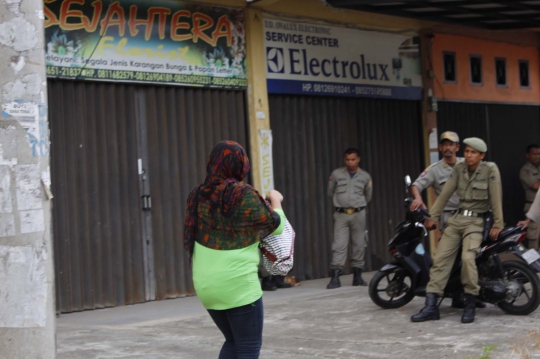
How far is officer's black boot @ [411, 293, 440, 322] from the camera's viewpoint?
24.4 feet

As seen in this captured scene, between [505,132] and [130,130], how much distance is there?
8052 mm

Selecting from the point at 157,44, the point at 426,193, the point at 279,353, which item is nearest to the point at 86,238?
the point at 157,44

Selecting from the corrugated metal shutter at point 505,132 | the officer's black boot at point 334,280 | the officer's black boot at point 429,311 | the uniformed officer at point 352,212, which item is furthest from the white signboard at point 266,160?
the corrugated metal shutter at point 505,132

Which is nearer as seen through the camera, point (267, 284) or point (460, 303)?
point (460, 303)

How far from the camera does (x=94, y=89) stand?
30.3 feet

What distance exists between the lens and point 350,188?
10359mm

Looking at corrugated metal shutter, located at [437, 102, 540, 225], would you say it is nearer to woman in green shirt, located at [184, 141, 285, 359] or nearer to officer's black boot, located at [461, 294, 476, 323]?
officer's black boot, located at [461, 294, 476, 323]

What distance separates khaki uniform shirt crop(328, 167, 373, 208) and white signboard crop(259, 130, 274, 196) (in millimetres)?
831

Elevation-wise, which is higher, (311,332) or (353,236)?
(353,236)

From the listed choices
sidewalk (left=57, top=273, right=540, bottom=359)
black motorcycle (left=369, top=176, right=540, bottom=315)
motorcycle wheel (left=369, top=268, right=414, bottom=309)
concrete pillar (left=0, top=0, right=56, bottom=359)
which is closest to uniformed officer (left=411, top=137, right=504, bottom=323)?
black motorcycle (left=369, top=176, right=540, bottom=315)

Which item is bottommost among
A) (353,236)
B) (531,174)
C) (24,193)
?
(353,236)

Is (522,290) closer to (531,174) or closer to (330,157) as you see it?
(330,157)

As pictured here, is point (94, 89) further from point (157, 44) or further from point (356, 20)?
point (356, 20)

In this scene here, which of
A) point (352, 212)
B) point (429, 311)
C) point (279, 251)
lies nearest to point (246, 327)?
point (279, 251)
